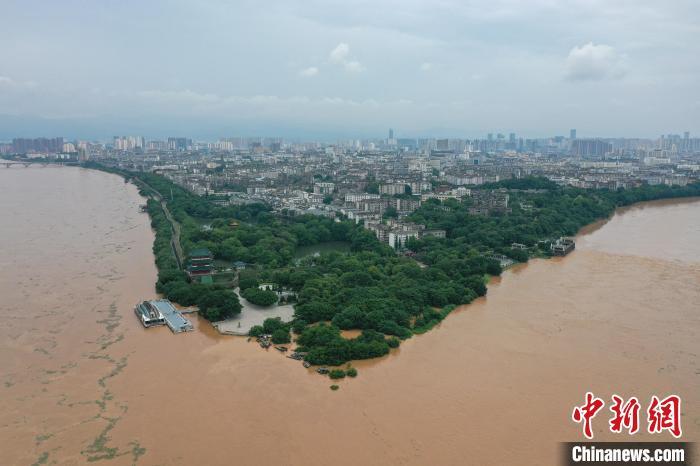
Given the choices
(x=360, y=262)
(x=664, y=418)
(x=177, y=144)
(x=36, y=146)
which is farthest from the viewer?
(x=177, y=144)

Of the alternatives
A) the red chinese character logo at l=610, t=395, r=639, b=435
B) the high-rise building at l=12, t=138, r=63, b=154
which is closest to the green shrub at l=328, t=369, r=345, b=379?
the red chinese character logo at l=610, t=395, r=639, b=435

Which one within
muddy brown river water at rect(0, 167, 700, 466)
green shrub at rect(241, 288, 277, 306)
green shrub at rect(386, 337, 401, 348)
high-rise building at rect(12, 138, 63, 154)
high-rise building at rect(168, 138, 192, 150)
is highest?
high-rise building at rect(168, 138, 192, 150)

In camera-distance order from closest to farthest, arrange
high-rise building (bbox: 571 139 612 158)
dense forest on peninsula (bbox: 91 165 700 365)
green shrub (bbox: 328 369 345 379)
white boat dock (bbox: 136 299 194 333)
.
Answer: green shrub (bbox: 328 369 345 379), dense forest on peninsula (bbox: 91 165 700 365), white boat dock (bbox: 136 299 194 333), high-rise building (bbox: 571 139 612 158)

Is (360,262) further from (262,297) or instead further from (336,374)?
(336,374)

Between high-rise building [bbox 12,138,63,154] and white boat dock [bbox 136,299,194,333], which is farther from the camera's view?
high-rise building [bbox 12,138,63,154]

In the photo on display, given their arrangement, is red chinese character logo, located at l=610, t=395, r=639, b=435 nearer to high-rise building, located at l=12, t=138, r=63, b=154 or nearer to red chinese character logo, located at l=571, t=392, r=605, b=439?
red chinese character logo, located at l=571, t=392, r=605, b=439

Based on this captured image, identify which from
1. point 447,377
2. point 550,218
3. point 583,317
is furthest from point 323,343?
point 550,218

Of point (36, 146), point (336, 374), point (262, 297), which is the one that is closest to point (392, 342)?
point (336, 374)
